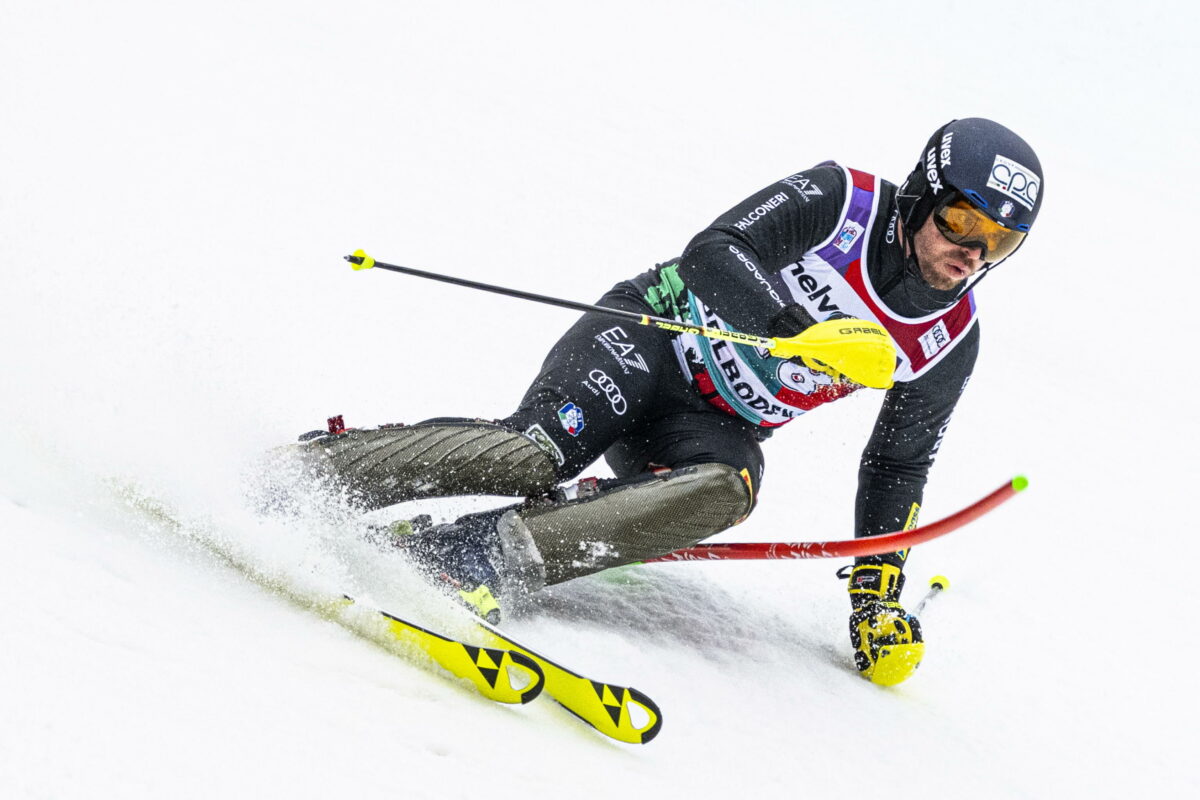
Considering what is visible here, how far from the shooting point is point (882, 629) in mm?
3150

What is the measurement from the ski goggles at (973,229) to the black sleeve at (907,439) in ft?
1.27

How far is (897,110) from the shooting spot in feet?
33.0

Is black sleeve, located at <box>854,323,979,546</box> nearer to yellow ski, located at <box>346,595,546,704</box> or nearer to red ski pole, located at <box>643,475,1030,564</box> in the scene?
red ski pole, located at <box>643,475,1030,564</box>

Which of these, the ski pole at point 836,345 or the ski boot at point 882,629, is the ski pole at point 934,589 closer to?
the ski boot at point 882,629

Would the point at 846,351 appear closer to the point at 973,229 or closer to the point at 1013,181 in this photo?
the point at 973,229

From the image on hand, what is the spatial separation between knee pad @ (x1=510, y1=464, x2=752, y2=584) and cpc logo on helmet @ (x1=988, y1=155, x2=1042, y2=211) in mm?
939

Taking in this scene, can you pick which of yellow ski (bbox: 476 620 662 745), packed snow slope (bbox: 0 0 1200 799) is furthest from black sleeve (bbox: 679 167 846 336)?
yellow ski (bbox: 476 620 662 745)

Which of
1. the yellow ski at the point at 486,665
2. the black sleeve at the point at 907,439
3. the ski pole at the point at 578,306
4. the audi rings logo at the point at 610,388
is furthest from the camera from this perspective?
the black sleeve at the point at 907,439

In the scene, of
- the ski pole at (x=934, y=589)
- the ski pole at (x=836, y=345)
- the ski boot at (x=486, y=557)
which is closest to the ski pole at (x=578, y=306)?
the ski pole at (x=836, y=345)

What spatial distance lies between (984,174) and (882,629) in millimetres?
1223

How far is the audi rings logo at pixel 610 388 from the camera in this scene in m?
3.03

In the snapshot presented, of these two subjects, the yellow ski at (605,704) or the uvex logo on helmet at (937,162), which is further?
the uvex logo on helmet at (937,162)

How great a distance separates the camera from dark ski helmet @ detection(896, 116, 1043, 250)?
→ 2785mm

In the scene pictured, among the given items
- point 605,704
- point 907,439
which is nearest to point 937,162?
point 907,439
